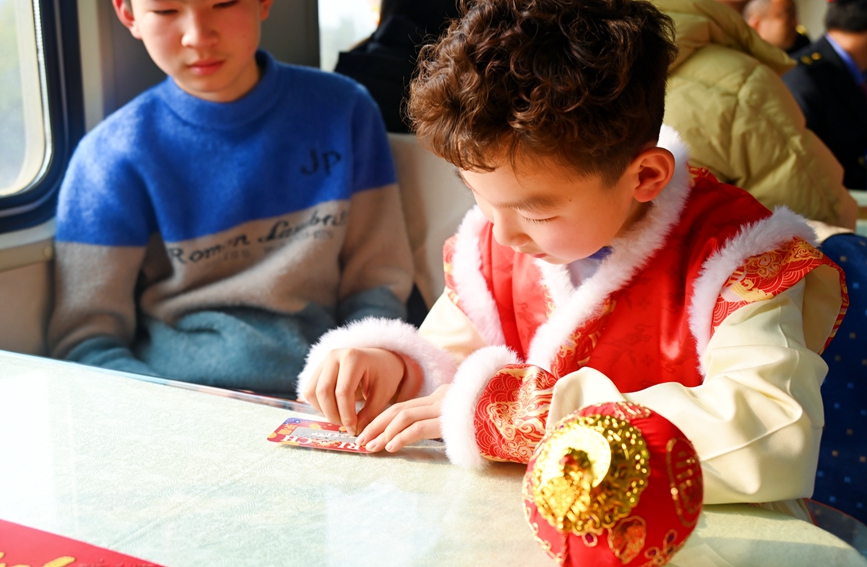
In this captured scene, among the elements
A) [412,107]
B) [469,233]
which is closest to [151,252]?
[469,233]

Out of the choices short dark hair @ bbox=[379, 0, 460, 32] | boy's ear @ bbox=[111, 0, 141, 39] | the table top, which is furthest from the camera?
short dark hair @ bbox=[379, 0, 460, 32]

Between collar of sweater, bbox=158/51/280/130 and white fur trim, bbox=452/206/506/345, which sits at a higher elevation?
collar of sweater, bbox=158/51/280/130

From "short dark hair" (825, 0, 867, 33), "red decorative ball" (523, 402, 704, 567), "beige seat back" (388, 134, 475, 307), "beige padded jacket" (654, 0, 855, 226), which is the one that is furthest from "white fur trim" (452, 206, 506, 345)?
"short dark hair" (825, 0, 867, 33)

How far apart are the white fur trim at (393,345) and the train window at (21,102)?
110 centimetres

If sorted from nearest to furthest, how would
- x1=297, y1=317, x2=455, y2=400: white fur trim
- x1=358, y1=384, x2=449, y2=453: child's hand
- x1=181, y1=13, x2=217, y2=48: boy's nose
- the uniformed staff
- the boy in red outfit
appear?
the boy in red outfit
x1=358, y1=384, x2=449, y2=453: child's hand
x1=297, y1=317, x2=455, y2=400: white fur trim
x1=181, y1=13, x2=217, y2=48: boy's nose
the uniformed staff

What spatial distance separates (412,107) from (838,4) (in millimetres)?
3833

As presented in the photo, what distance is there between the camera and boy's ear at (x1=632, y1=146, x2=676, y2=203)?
90 cm

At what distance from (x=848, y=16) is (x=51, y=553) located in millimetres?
4209

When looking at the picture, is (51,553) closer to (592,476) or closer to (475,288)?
(592,476)

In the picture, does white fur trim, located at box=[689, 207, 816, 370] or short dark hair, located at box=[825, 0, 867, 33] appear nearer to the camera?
white fur trim, located at box=[689, 207, 816, 370]

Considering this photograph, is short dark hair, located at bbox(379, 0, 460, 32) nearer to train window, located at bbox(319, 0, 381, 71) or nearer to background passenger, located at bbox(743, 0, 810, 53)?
train window, located at bbox(319, 0, 381, 71)

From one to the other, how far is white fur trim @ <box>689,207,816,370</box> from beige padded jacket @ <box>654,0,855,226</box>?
755mm

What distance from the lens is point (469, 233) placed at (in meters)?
1.18

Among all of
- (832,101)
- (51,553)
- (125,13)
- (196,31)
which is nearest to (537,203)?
Answer: (51,553)
